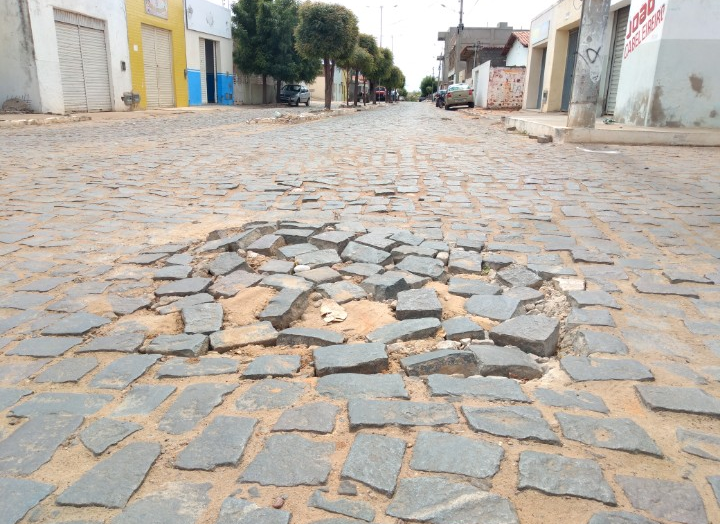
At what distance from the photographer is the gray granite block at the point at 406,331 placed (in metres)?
2.70

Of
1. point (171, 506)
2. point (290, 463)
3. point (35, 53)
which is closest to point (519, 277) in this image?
point (290, 463)

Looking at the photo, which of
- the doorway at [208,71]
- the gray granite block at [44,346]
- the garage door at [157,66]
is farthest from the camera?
the doorway at [208,71]

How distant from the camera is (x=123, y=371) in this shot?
237 centimetres

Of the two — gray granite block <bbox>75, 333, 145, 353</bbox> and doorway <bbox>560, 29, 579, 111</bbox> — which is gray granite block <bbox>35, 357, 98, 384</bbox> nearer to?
gray granite block <bbox>75, 333, 145, 353</bbox>

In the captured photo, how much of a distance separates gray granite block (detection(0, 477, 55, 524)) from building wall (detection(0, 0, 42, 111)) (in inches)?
786

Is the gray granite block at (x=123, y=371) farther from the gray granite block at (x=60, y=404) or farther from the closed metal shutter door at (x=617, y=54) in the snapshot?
the closed metal shutter door at (x=617, y=54)

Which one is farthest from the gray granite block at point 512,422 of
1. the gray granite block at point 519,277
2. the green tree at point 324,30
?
the green tree at point 324,30

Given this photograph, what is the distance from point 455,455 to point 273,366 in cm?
95

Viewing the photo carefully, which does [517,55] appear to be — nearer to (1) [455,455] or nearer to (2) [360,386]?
(2) [360,386]

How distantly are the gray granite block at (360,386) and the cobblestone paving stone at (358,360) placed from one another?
1cm

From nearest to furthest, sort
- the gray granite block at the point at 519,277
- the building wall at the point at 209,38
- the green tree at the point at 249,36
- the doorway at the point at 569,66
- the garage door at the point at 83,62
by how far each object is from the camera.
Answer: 1. the gray granite block at the point at 519,277
2. the garage door at the point at 83,62
3. the doorway at the point at 569,66
4. the building wall at the point at 209,38
5. the green tree at the point at 249,36

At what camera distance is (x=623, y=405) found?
6.93ft

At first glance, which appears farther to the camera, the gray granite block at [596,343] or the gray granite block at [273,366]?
the gray granite block at [596,343]

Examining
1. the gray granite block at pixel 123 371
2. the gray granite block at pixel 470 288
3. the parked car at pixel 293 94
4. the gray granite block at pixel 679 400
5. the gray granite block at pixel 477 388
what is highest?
the parked car at pixel 293 94
